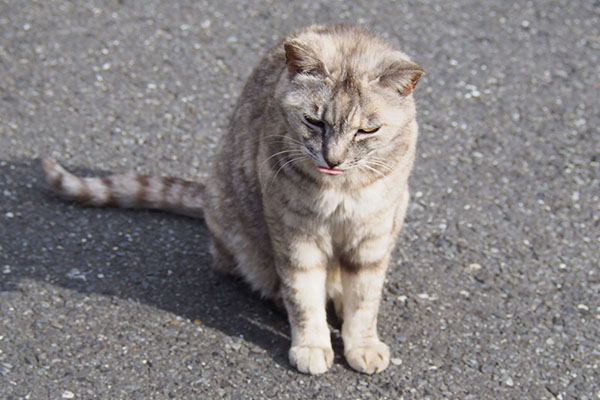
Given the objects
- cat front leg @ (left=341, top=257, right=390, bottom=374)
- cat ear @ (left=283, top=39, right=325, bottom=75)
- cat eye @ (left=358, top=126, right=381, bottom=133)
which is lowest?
cat front leg @ (left=341, top=257, right=390, bottom=374)

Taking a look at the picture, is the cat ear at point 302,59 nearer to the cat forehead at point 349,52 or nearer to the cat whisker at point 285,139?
the cat forehead at point 349,52

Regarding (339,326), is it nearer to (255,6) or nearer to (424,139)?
(424,139)

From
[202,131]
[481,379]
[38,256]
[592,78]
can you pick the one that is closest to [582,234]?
[481,379]

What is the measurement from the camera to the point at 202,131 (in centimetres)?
504

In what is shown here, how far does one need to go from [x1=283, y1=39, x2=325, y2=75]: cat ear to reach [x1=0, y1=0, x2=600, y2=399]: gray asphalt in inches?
49.2

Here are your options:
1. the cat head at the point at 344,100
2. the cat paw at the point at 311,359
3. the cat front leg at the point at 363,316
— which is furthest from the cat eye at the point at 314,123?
the cat paw at the point at 311,359

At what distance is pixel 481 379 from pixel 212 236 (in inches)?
55.0

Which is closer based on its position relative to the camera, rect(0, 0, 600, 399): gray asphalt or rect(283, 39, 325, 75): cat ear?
rect(283, 39, 325, 75): cat ear

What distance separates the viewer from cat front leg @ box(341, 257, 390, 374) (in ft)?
11.3

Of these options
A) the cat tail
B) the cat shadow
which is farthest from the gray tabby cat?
the cat tail

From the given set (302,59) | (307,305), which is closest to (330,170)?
(302,59)

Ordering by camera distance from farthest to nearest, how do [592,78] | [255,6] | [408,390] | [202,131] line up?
[255,6] → [592,78] → [202,131] → [408,390]

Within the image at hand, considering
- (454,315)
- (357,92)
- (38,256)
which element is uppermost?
(357,92)

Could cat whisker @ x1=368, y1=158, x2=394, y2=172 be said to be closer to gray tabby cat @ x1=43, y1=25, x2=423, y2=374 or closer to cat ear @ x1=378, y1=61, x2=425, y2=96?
gray tabby cat @ x1=43, y1=25, x2=423, y2=374
